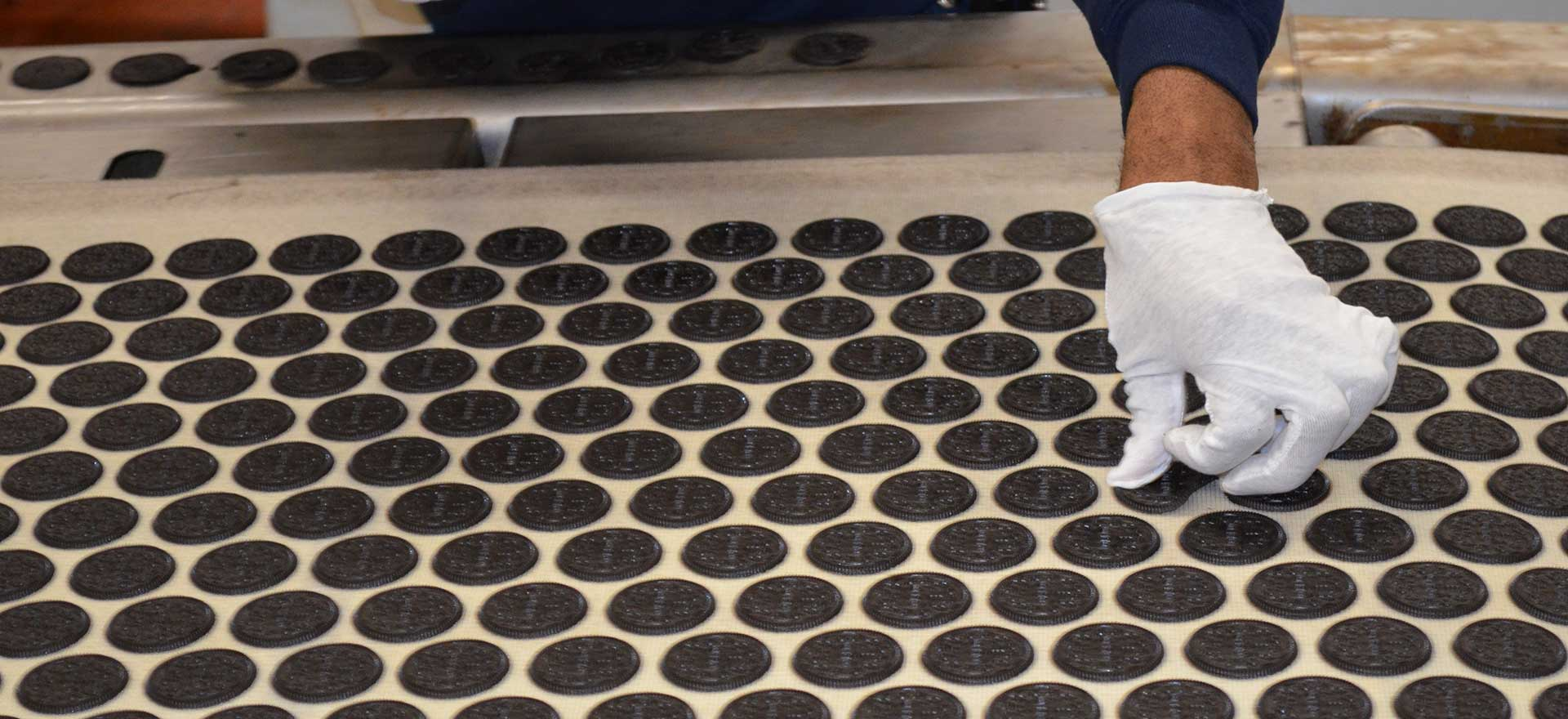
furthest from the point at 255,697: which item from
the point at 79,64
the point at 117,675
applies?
the point at 79,64

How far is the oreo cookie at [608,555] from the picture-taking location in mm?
1333

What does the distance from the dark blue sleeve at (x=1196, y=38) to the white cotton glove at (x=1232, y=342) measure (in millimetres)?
154

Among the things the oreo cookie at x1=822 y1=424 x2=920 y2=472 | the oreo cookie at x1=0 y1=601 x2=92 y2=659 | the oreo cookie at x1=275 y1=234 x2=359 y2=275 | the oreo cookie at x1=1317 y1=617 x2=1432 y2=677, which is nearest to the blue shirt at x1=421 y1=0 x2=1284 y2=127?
the oreo cookie at x1=822 y1=424 x2=920 y2=472

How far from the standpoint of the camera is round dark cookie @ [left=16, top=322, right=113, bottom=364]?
1636 millimetres

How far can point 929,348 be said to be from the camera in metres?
1.57

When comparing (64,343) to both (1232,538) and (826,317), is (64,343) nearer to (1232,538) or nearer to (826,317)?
(826,317)

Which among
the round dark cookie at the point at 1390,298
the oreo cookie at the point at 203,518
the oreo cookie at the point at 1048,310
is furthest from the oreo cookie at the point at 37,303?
the round dark cookie at the point at 1390,298

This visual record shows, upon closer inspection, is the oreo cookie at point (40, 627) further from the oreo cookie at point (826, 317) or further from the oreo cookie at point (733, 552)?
the oreo cookie at point (826, 317)

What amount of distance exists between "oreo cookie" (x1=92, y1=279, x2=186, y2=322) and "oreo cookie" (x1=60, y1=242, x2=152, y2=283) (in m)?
0.02

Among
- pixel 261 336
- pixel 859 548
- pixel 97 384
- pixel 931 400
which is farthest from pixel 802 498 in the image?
pixel 97 384

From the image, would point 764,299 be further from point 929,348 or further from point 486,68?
point 486,68

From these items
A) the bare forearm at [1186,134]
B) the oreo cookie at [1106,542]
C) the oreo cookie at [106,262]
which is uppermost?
the bare forearm at [1186,134]

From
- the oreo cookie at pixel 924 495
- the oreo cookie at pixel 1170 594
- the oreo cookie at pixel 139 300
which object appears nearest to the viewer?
the oreo cookie at pixel 1170 594

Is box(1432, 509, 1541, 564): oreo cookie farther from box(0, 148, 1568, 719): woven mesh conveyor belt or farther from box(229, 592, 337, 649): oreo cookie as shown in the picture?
box(229, 592, 337, 649): oreo cookie
